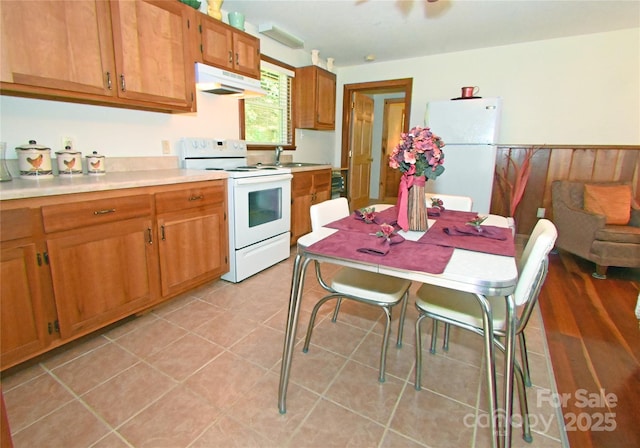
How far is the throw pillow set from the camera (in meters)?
3.16

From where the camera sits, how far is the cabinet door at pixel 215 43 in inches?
98.7

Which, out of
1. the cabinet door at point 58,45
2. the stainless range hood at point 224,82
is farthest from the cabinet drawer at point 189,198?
the stainless range hood at point 224,82

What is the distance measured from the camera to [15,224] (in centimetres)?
144

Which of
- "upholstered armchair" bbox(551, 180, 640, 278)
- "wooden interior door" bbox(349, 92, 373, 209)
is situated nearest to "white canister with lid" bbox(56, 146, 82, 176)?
"wooden interior door" bbox(349, 92, 373, 209)

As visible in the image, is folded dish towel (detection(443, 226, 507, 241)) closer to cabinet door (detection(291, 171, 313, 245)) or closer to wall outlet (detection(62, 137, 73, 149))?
cabinet door (detection(291, 171, 313, 245))

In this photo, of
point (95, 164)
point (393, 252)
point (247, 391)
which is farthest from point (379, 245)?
point (95, 164)

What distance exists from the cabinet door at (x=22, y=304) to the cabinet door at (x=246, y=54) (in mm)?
2100

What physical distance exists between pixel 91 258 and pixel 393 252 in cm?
158

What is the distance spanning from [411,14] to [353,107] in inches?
80.8

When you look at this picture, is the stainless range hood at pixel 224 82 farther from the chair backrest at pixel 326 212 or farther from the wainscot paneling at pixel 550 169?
the wainscot paneling at pixel 550 169

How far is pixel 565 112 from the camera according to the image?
146 inches

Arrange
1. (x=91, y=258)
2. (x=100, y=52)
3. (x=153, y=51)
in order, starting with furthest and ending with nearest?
(x=153, y=51) < (x=100, y=52) < (x=91, y=258)

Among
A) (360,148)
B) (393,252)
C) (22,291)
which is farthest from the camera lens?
(360,148)

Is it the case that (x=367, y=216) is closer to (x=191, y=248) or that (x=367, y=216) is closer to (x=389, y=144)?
(x=191, y=248)
